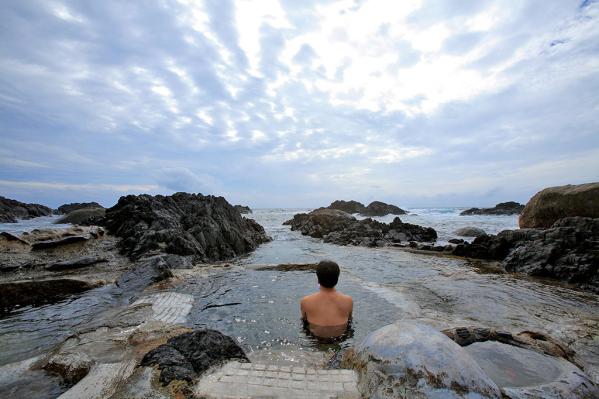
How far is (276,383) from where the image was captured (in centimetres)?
305

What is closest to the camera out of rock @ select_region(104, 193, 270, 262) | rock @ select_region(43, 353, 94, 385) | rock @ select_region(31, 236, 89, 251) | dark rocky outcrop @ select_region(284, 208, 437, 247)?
rock @ select_region(43, 353, 94, 385)

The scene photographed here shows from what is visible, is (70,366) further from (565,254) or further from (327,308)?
(565,254)

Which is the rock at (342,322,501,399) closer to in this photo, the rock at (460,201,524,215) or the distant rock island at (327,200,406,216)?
the rock at (460,201,524,215)

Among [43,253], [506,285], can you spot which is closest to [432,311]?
[506,285]

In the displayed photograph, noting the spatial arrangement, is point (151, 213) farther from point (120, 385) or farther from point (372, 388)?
point (372, 388)

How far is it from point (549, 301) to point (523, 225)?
12.5m

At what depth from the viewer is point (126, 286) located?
7.78 metres

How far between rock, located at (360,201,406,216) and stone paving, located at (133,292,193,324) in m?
59.4

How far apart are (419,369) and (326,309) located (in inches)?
114

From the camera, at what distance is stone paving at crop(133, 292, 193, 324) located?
19.2 feet

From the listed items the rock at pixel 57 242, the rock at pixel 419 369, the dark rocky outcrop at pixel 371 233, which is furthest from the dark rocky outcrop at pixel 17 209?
the rock at pixel 419 369

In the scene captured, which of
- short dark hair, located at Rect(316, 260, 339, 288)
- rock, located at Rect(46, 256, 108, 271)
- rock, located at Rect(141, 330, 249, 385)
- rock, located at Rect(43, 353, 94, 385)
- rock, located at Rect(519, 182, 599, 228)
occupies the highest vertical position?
rock, located at Rect(519, 182, 599, 228)

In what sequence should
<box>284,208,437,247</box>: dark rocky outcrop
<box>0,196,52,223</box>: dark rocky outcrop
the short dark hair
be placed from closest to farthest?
the short dark hair < <box>284,208,437,247</box>: dark rocky outcrop < <box>0,196,52,223</box>: dark rocky outcrop

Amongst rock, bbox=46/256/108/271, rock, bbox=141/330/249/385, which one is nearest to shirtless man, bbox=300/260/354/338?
rock, bbox=141/330/249/385
